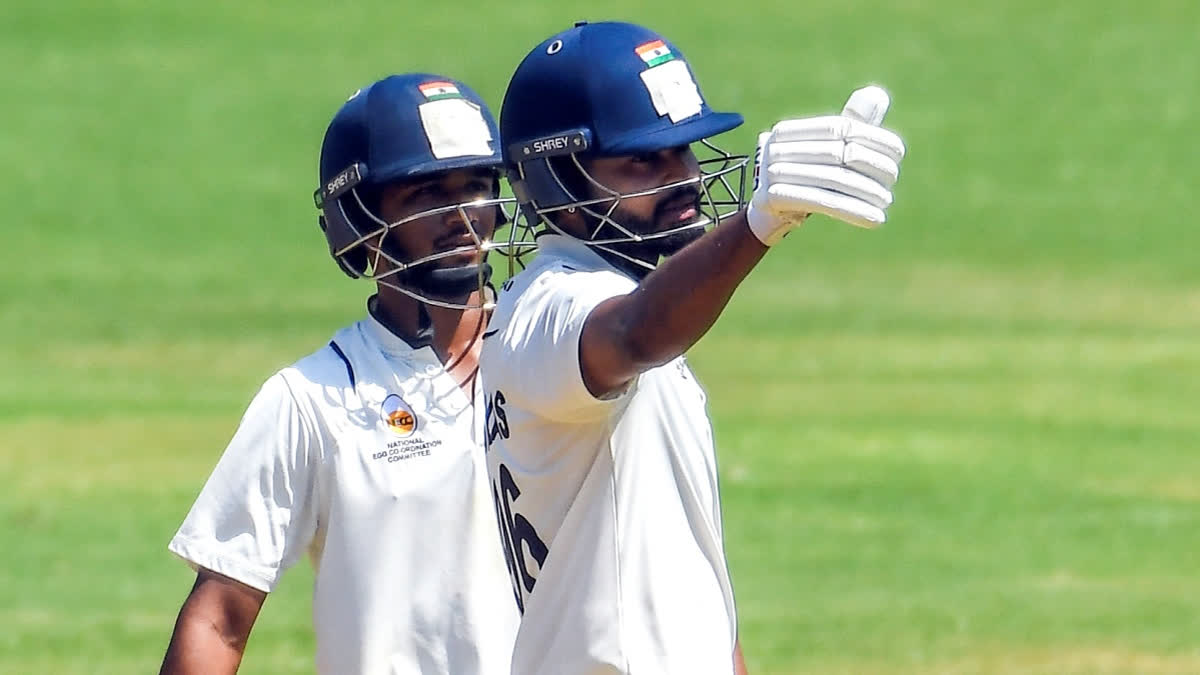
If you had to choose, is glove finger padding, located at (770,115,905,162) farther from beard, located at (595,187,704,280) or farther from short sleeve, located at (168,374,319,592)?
short sleeve, located at (168,374,319,592)

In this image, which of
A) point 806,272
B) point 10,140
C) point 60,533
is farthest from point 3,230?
point 60,533

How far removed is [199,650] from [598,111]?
4.60 ft

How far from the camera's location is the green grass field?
1143cm

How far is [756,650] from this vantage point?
10.2 meters

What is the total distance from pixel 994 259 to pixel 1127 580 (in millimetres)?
14912

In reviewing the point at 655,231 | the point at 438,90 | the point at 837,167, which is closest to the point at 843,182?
the point at 837,167

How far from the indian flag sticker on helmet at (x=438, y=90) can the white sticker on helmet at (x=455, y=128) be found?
0.7 inches

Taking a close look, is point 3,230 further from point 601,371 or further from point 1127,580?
point 601,371

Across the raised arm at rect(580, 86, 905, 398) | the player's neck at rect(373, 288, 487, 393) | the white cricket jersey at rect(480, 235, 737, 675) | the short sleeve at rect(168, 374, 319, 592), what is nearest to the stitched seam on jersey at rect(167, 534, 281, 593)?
the short sleeve at rect(168, 374, 319, 592)

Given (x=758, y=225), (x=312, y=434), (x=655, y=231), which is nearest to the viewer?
(x=758, y=225)

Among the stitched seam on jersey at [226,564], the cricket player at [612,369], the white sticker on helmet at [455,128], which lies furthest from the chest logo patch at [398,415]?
the cricket player at [612,369]

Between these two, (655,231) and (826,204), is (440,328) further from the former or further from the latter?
(826,204)

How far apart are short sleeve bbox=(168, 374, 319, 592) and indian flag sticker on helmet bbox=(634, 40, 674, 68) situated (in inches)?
43.9

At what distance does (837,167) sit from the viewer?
10.3 feet
